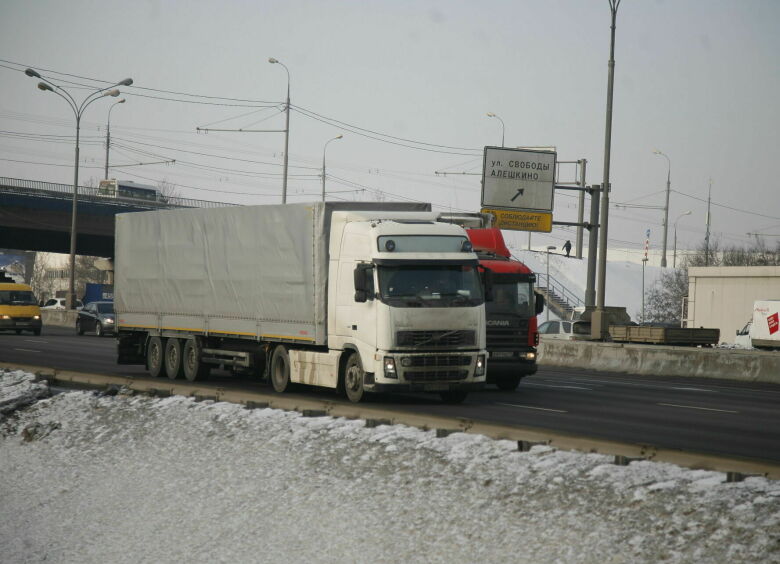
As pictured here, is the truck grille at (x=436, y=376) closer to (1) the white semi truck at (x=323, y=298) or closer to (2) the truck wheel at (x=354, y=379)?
(1) the white semi truck at (x=323, y=298)

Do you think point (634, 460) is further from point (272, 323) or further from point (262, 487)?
point (272, 323)

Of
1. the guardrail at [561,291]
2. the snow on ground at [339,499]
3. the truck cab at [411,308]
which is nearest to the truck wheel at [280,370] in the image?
the truck cab at [411,308]

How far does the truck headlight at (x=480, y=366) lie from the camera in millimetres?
18609

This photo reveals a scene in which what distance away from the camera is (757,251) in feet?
397

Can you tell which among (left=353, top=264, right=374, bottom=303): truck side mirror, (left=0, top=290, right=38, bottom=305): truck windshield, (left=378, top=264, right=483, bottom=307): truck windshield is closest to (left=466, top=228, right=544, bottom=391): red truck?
(left=378, top=264, right=483, bottom=307): truck windshield

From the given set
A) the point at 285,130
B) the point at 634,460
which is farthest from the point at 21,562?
the point at 285,130

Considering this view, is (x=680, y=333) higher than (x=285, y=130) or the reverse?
the reverse

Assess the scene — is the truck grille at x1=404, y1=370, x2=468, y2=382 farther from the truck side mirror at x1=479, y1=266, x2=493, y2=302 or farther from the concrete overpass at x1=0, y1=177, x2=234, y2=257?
the concrete overpass at x1=0, y1=177, x2=234, y2=257

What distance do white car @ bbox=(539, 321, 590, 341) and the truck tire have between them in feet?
62.1

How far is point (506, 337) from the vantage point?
23297 millimetres

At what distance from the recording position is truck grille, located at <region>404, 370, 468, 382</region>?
18.1 meters

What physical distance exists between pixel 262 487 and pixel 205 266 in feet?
37.2

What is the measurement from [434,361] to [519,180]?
26352 millimetres

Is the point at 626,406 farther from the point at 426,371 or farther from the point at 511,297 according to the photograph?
the point at 426,371
